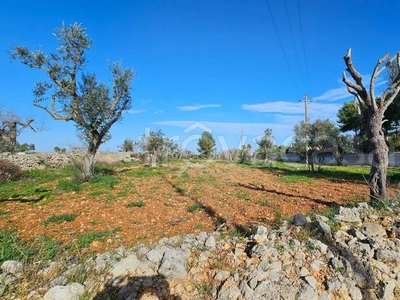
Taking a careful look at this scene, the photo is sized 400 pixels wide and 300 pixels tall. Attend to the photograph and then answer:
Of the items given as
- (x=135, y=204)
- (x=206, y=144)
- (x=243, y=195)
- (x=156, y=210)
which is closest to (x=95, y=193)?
(x=135, y=204)

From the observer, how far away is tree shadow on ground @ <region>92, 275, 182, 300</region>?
303cm

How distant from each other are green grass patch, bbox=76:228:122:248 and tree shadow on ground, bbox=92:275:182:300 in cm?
176

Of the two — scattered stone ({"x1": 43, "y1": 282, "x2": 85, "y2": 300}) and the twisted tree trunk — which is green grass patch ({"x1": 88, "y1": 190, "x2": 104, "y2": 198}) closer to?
scattered stone ({"x1": 43, "y1": 282, "x2": 85, "y2": 300})

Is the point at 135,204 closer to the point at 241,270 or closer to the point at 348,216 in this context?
the point at 241,270

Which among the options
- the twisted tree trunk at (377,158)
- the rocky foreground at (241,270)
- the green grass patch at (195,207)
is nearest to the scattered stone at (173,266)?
the rocky foreground at (241,270)

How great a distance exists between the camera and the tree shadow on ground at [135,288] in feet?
9.93

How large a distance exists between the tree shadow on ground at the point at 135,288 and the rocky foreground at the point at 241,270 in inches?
0.5

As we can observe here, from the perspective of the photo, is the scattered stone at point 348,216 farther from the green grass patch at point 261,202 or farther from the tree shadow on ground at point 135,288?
the tree shadow on ground at point 135,288

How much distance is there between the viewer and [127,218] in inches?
241

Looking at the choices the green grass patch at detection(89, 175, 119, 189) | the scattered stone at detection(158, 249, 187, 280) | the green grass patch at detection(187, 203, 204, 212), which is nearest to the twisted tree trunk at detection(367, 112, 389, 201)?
the green grass patch at detection(187, 203, 204, 212)

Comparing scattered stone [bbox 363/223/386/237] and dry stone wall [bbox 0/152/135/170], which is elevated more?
dry stone wall [bbox 0/152/135/170]

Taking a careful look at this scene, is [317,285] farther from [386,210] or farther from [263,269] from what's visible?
[386,210]

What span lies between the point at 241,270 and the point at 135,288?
4.97ft

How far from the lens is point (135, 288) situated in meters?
3.15
